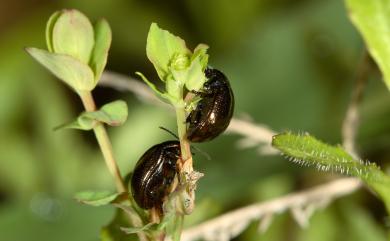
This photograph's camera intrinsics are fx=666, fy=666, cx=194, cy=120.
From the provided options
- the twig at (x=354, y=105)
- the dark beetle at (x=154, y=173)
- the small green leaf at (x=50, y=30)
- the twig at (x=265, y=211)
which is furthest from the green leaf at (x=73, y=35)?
the twig at (x=354, y=105)

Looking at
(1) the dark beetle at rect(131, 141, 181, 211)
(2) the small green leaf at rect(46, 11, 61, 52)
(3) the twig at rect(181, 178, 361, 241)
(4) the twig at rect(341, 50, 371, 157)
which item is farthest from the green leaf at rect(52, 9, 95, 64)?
(4) the twig at rect(341, 50, 371, 157)

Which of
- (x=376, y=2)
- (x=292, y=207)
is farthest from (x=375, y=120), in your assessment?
(x=376, y=2)

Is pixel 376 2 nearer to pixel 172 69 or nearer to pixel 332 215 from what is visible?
pixel 172 69

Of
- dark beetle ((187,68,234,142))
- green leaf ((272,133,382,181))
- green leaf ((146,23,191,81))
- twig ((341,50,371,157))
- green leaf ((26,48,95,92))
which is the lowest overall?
twig ((341,50,371,157))

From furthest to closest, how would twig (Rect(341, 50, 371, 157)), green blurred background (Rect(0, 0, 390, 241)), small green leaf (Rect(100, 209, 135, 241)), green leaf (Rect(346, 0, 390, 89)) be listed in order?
green blurred background (Rect(0, 0, 390, 241))
twig (Rect(341, 50, 371, 157))
green leaf (Rect(346, 0, 390, 89))
small green leaf (Rect(100, 209, 135, 241))

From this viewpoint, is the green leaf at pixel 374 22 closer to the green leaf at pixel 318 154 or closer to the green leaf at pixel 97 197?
the green leaf at pixel 318 154

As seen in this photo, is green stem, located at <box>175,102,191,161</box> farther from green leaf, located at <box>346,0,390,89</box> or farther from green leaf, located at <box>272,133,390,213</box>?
green leaf, located at <box>346,0,390,89</box>
